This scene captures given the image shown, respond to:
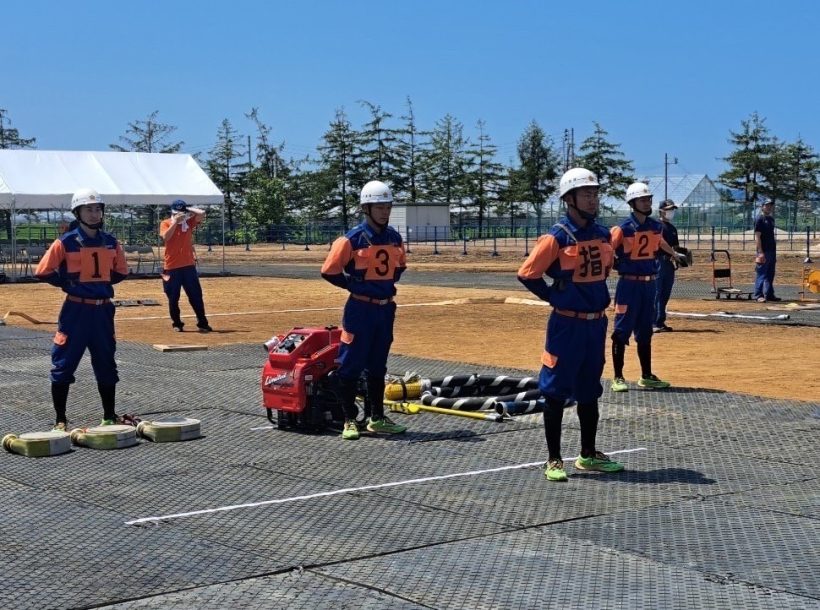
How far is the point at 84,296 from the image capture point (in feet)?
35.8

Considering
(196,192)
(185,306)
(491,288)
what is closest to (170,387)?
(185,306)

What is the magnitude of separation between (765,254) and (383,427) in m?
16.5

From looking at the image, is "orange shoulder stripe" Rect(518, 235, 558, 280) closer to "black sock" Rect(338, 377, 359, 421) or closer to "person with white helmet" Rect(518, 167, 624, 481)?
"person with white helmet" Rect(518, 167, 624, 481)

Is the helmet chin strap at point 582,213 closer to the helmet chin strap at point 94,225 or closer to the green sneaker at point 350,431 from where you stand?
the green sneaker at point 350,431

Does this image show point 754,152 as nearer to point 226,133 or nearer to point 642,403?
point 226,133

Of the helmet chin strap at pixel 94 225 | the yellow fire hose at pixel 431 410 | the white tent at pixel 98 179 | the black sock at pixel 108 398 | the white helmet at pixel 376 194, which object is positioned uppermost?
the white tent at pixel 98 179

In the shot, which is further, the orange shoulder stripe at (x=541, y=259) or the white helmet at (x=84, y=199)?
the white helmet at (x=84, y=199)

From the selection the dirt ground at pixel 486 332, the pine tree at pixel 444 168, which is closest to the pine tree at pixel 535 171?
the pine tree at pixel 444 168

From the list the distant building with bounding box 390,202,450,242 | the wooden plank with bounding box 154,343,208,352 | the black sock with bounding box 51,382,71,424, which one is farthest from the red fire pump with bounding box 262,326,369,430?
the distant building with bounding box 390,202,450,242

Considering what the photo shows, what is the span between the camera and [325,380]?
36.5 ft

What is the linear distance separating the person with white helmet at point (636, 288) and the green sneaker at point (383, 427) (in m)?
3.12

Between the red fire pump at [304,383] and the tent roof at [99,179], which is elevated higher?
the tent roof at [99,179]

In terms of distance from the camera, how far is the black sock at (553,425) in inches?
354

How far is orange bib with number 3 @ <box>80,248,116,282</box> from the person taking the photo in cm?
1091
